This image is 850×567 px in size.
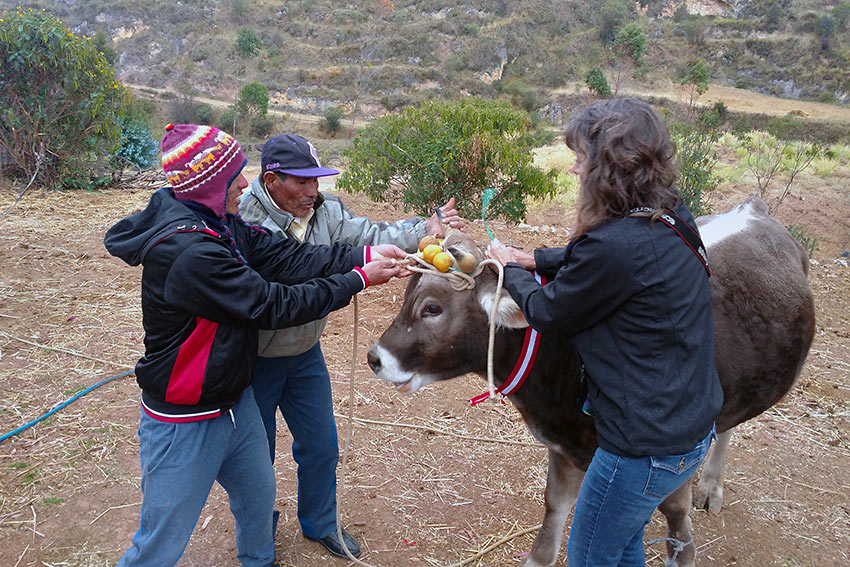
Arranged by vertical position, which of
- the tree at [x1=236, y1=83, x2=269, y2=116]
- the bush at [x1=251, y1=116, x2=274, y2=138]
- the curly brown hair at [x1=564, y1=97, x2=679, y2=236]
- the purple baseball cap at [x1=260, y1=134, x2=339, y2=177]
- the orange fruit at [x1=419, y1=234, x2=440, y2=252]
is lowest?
the bush at [x1=251, y1=116, x2=274, y2=138]

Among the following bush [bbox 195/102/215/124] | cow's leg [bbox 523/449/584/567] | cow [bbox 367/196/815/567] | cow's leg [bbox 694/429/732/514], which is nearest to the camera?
cow [bbox 367/196/815/567]

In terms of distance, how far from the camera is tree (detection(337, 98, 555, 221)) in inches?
316

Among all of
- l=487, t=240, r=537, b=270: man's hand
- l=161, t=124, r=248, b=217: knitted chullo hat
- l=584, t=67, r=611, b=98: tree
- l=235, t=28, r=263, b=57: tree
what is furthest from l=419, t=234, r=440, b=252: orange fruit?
l=235, t=28, r=263, b=57: tree

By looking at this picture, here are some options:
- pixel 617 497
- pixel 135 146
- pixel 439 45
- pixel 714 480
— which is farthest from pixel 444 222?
pixel 439 45

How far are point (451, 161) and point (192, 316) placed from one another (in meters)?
5.99

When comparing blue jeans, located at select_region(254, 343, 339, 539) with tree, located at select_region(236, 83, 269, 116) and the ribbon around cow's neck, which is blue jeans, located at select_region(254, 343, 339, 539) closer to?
the ribbon around cow's neck

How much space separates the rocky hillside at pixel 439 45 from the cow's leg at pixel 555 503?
4590cm

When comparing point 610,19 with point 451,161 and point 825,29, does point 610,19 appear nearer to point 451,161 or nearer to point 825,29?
point 825,29

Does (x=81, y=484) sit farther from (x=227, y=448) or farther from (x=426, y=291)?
(x=426, y=291)

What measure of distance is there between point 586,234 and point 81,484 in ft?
12.0

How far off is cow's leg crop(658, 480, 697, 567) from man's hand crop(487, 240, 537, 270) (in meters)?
1.32

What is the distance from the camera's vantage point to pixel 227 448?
8.44 feet

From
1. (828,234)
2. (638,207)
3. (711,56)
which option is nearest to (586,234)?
(638,207)

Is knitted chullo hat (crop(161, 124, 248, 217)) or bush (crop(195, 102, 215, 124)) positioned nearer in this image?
knitted chullo hat (crop(161, 124, 248, 217))
